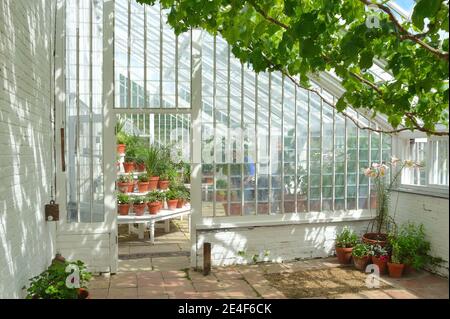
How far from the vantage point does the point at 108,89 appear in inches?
217

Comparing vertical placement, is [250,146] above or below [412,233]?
above

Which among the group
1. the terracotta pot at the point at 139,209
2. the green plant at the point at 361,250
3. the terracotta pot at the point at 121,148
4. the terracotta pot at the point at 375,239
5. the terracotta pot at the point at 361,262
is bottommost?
the terracotta pot at the point at 361,262

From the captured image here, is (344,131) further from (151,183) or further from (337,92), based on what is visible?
(151,183)

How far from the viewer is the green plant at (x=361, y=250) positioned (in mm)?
5757

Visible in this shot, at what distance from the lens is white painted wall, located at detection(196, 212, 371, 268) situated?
590cm

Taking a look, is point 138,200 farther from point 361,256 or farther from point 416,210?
point 416,210

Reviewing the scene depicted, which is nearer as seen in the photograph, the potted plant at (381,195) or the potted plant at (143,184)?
the potted plant at (381,195)

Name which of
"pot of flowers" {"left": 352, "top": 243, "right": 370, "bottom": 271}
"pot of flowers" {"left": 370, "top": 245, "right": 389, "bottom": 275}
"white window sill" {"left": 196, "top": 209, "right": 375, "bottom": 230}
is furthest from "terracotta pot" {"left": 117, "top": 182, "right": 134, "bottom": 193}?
"pot of flowers" {"left": 370, "top": 245, "right": 389, "bottom": 275}

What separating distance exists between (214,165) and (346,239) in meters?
2.02

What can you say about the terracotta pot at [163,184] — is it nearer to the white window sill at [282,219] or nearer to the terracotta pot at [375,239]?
the white window sill at [282,219]

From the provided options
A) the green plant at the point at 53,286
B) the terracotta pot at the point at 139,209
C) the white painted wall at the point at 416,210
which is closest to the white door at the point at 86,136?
the green plant at the point at 53,286
